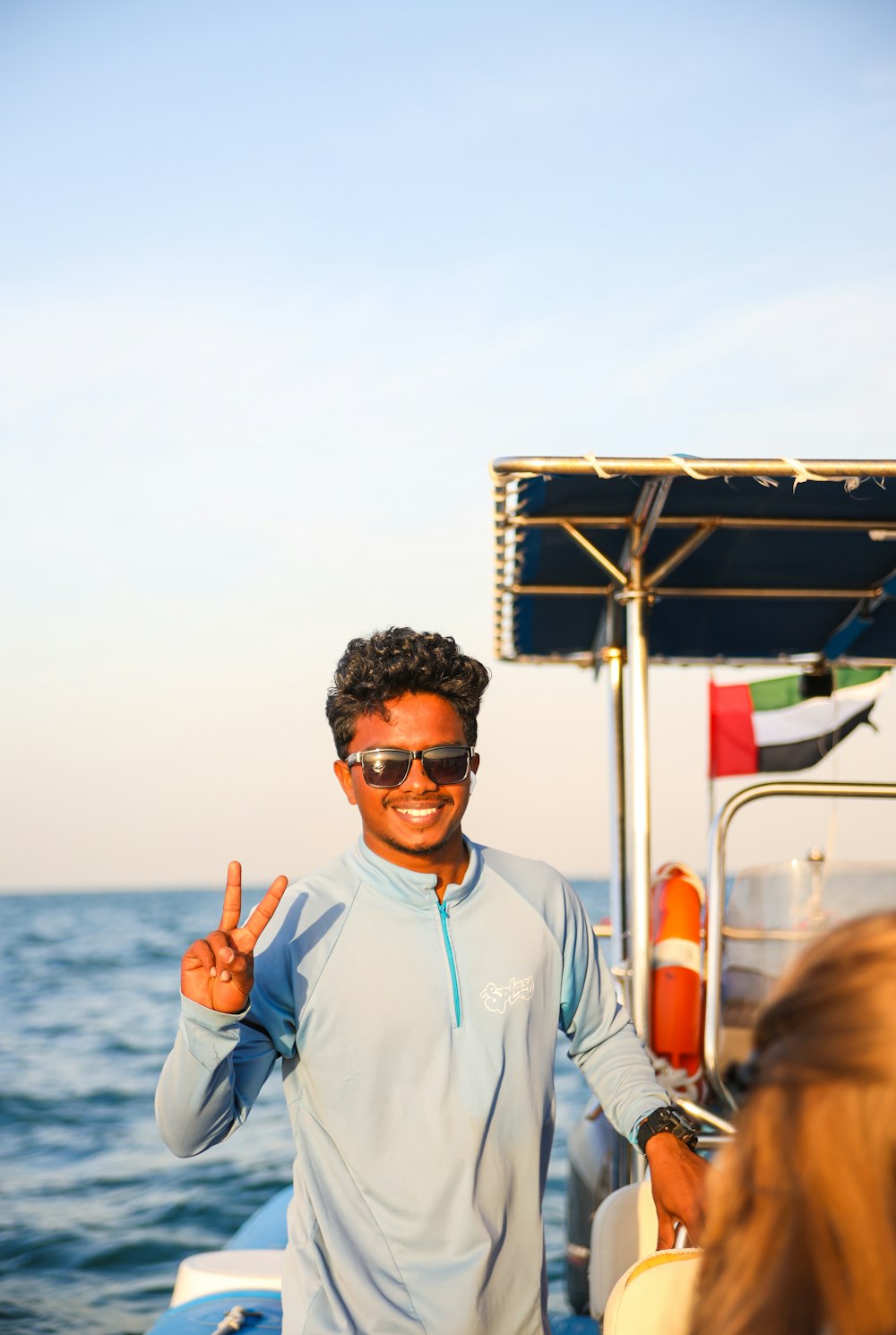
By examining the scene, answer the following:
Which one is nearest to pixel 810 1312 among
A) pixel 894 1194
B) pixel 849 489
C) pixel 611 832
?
pixel 894 1194

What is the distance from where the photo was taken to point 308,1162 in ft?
7.52

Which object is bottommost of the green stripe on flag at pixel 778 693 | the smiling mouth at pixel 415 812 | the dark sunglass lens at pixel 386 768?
the smiling mouth at pixel 415 812

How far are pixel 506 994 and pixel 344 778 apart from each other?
56 cm

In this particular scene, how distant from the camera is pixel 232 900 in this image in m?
2.15

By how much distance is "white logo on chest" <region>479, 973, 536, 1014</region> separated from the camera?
2363 millimetres

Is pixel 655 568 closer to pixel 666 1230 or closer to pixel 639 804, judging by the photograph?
pixel 639 804

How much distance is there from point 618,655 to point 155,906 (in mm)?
60519

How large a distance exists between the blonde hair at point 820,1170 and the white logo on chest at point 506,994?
4.69ft

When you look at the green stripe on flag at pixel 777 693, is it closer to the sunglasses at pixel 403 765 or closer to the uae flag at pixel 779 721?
the uae flag at pixel 779 721

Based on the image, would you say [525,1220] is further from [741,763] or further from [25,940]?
[25,940]

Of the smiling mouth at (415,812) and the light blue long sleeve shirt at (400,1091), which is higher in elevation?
the smiling mouth at (415,812)

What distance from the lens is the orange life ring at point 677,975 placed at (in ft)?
14.0

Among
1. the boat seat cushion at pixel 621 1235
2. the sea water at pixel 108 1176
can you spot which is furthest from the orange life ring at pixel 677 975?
the sea water at pixel 108 1176

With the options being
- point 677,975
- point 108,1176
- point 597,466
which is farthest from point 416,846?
point 108,1176
